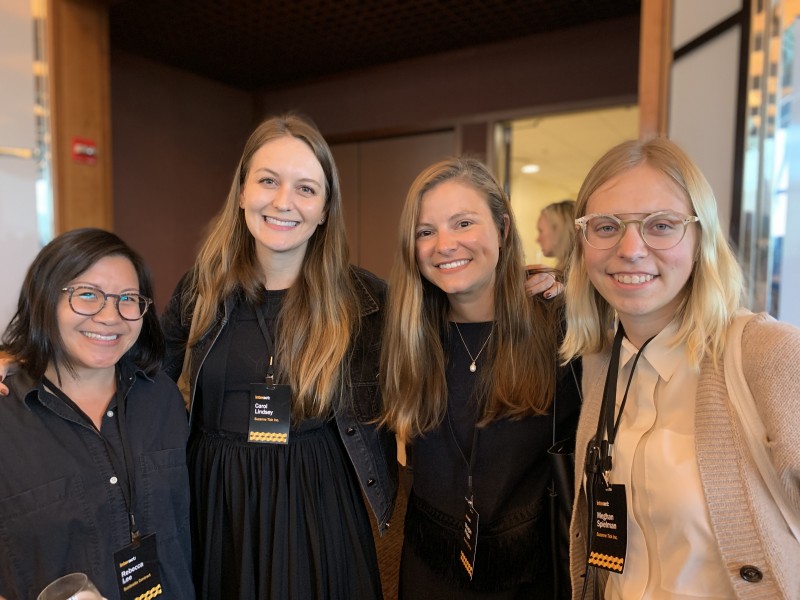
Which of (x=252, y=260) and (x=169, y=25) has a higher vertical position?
(x=169, y=25)

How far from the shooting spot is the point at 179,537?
1.36 metres

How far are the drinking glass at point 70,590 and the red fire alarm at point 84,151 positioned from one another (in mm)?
3014

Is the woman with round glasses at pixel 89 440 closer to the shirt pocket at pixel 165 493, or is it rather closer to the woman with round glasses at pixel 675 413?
the shirt pocket at pixel 165 493

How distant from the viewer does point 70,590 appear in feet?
2.69

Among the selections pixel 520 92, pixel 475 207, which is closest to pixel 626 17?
pixel 520 92

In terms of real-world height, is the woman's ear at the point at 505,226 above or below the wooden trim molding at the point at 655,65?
below

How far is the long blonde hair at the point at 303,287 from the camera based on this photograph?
1539 millimetres

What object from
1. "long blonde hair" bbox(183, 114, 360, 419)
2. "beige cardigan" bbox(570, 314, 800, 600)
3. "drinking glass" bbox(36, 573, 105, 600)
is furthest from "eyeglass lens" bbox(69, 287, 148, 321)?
"beige cardigan" bbox(570, 314, 800, 600)

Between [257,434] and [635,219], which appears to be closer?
[635,219]

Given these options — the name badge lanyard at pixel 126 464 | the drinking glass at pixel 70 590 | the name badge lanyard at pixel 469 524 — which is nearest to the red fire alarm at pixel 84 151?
the name badge lanyard at pixel 126 464

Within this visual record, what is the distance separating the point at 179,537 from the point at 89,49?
306cm

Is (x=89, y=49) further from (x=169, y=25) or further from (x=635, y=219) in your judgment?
(x=635, y=219)

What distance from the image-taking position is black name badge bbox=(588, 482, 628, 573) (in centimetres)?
109

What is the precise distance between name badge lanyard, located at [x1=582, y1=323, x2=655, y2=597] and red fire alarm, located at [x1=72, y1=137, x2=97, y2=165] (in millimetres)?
3193
